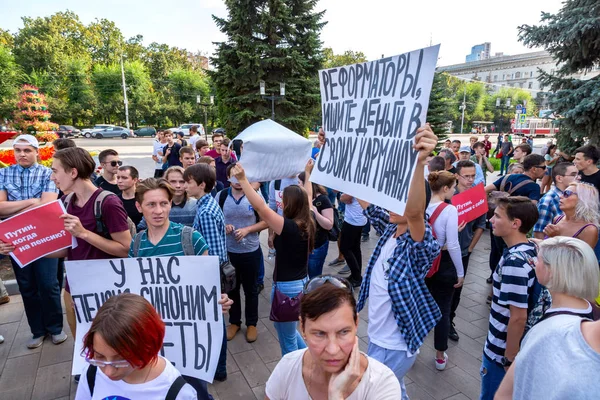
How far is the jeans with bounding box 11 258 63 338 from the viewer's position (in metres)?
3.68

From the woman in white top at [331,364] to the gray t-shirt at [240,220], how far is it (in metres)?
2.46

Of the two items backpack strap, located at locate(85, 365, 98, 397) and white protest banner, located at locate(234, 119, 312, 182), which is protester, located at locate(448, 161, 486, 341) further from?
backpack strap, located at locate(85, 365, 98, 397)

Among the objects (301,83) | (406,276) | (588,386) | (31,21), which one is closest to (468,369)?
(406,276)

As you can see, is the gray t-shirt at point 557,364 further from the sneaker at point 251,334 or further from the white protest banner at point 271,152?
the sneaker at point 251,334

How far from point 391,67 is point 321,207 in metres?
2.22

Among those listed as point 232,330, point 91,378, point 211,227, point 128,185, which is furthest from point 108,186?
point 91,378

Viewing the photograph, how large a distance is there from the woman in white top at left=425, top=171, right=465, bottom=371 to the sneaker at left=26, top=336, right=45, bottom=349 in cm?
403

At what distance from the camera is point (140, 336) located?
1.47 meters

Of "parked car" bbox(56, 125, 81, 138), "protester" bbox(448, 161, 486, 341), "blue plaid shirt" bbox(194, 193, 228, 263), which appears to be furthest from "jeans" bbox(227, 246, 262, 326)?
"parked car" bbox(56, 125, 81, 138)

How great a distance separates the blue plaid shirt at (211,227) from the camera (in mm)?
3258

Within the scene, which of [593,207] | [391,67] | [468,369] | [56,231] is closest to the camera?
[391,67]

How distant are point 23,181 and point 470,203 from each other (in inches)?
191

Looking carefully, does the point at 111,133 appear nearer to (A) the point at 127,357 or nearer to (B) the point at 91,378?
(B) the point at 91,378

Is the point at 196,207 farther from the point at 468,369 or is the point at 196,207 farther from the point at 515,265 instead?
the point at 468,369
